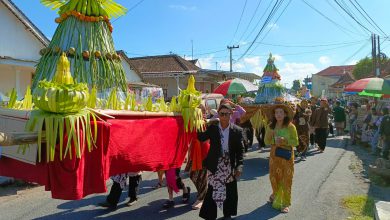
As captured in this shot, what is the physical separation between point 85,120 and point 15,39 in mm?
11857

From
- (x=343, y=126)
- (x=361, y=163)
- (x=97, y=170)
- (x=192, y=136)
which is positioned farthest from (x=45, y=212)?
(x=343, y=126)

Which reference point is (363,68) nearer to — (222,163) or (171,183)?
(171,183)

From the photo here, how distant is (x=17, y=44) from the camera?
1290 cm

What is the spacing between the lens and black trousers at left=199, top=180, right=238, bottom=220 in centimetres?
477

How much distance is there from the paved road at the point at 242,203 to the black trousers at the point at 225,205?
498 mm

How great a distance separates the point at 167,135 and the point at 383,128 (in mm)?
8128

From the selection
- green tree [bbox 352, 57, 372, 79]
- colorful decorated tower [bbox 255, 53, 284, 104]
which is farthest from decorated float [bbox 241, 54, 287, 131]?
green tree [bbox 352, 57, 372, 79]

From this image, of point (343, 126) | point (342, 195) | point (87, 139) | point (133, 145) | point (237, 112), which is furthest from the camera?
point (343, 126)

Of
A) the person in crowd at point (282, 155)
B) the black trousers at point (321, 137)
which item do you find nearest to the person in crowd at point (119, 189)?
the person in crowd at point (282, 155)

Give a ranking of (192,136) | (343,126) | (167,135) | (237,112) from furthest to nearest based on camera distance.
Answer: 1. (343,126)
2. (237,112)
3. (192,136)
4. (167,135)

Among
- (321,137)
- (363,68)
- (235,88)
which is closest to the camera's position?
(321,137)

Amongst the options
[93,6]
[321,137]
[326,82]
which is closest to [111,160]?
[93,6]

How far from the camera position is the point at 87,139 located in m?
2.77

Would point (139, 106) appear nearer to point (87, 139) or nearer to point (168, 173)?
point (87, 139)
